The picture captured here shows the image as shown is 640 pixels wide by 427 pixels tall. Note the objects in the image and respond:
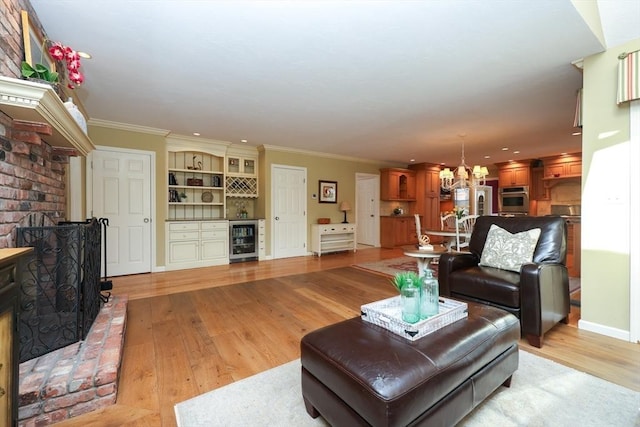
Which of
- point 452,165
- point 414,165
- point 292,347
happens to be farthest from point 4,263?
point 452,165

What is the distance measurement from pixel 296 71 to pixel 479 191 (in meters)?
6.80

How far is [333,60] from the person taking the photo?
7.89ft

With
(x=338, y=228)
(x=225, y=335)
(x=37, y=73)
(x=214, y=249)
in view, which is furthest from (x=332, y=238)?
(x=37, y=73)

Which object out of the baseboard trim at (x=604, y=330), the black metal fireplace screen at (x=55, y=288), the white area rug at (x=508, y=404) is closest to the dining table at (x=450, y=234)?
the baseboard trim at (x=604, y=330)

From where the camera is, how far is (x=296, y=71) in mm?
2590

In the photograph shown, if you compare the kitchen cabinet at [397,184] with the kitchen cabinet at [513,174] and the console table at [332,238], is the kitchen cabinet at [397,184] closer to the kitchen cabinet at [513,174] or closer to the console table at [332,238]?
the console table at [332,238]

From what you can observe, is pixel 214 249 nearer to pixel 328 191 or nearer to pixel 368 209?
pixel 328 191

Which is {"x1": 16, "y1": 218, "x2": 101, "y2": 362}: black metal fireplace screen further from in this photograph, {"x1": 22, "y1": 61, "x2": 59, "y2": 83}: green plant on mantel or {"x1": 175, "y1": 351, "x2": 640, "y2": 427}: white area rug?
{"x1": 175, "y1": 351, "x2": 640, "y2": 427}: white area rug

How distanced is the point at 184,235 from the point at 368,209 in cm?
488

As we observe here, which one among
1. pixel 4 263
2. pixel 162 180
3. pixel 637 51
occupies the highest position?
pixel 637 51

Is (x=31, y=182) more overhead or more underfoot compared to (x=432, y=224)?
more overhead

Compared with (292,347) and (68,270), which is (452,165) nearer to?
(292,347)

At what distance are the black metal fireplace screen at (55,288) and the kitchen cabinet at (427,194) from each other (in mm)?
7426

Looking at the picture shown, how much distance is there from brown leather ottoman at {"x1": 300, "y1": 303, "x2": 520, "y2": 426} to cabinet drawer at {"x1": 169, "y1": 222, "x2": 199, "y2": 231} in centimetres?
416
